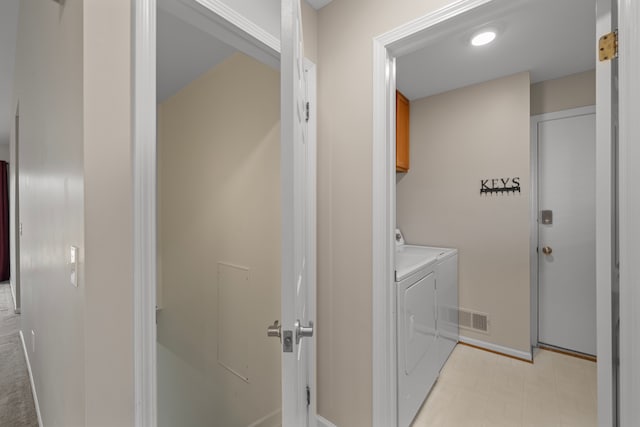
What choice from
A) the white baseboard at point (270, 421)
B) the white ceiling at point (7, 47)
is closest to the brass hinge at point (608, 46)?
the white baseboard at point (270, 421)

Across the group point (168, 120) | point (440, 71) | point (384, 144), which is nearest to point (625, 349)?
point (384, 144)

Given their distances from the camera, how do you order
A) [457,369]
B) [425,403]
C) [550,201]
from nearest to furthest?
[425,403], [457,369], [550,201]

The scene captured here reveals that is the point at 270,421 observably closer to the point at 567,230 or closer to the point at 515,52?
the point at 567,230

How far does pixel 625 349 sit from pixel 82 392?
1528mm

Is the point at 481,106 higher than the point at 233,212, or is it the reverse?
the point at 481,106

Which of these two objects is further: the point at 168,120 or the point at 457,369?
the point at 168,120

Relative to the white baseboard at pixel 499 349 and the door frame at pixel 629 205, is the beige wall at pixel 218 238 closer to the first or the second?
the door frame at pixel 629 205

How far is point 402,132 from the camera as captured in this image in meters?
2.80

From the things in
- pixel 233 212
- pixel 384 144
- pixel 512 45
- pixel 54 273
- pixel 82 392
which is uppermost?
pixel 512 45

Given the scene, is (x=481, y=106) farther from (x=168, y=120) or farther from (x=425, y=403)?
(x=168, y=120)

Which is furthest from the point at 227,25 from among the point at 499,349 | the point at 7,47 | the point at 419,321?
the point at 499,349

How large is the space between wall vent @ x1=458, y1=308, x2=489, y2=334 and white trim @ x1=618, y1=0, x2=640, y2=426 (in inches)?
75.0

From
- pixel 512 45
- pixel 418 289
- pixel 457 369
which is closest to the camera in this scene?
pixel 418 289

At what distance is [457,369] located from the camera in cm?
223
